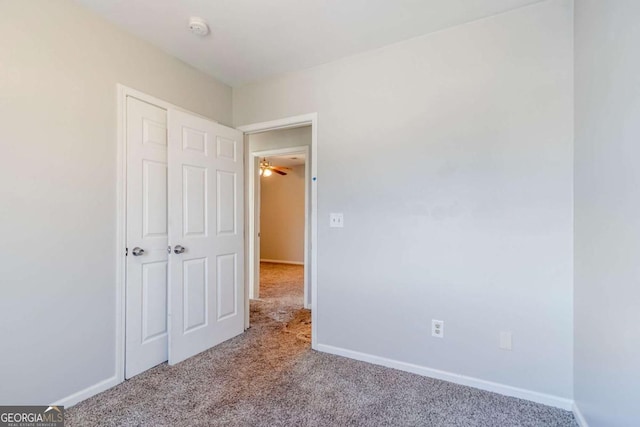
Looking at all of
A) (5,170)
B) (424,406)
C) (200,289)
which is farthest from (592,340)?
(5,170)

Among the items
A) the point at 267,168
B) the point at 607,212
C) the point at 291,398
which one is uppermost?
the point at 267,168

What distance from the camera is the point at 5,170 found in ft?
5.22

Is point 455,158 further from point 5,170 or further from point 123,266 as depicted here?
point 5,170

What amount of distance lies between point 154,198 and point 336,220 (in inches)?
57.5

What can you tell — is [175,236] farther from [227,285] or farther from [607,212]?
[607,212]

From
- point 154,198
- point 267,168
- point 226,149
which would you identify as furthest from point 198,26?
point 267,168

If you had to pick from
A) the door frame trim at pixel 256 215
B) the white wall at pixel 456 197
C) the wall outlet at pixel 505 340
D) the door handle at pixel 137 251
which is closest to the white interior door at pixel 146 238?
the door handle at pixel 137 251

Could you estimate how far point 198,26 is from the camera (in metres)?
2.08

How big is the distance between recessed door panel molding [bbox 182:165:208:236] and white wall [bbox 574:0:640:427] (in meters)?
2.65

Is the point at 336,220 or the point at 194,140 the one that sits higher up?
the point at 194,140

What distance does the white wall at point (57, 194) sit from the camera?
1.62 m

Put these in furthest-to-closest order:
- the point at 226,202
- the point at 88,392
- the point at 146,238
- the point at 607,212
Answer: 1. the point at 226,202
2. the point at 146,238
3. the point at 88,392
4. the point at 607,212

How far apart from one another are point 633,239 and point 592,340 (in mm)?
690

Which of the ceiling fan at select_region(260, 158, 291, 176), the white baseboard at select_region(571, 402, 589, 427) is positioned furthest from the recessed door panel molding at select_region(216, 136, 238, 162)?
the ceiling fan at select_region(260, 158, 291, 176)
